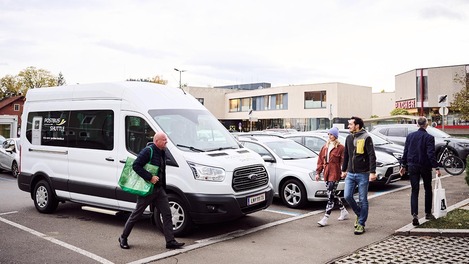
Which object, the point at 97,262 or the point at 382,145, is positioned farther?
the point at 382,145

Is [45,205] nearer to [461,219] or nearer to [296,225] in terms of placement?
[296,225]

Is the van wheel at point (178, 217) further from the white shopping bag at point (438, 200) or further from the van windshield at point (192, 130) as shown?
the white shopping bag at point (438, 200)

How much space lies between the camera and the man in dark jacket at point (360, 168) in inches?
280

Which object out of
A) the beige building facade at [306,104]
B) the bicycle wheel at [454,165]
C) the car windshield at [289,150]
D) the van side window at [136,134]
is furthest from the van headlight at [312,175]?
the beige building facade at [306,104]

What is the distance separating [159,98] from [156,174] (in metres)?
1.99

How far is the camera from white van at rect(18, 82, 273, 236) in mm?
6836

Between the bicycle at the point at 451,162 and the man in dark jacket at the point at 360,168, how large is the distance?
8.95 m

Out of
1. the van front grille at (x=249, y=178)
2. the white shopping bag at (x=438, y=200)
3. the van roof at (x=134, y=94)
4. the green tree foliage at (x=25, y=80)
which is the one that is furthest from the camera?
the green tree foliage at (x=25, y=80)

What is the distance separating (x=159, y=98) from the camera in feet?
25.8

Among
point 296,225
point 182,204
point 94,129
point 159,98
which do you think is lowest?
point 296,225

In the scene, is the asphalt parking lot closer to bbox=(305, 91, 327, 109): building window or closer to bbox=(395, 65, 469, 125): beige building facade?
bbox=(395, 65, 469, 125): beige building facade

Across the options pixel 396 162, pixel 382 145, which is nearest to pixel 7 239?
pixel 396 162

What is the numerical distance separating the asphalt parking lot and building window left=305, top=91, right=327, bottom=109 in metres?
41.1

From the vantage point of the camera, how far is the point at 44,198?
29.5 feet
